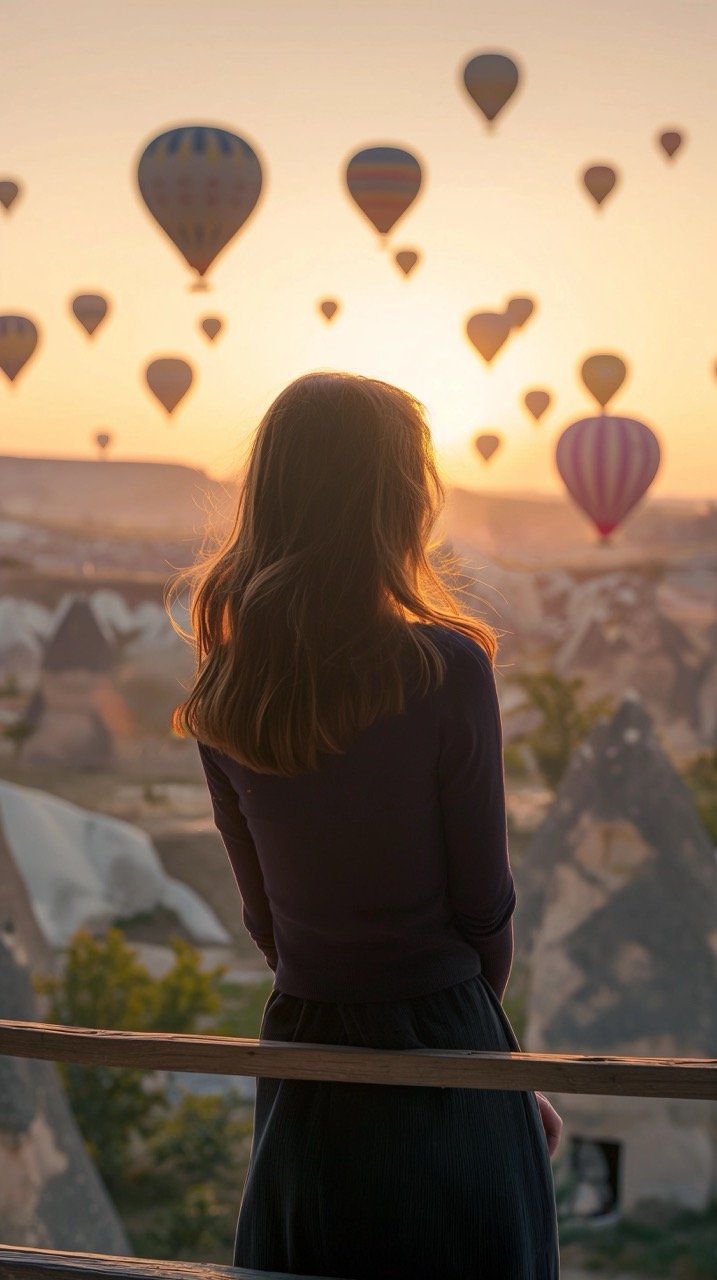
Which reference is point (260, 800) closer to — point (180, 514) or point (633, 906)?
point (633, 906)

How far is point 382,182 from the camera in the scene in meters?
21.4

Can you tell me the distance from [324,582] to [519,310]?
33.3 meters

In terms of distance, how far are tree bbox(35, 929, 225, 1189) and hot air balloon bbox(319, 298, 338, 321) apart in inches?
717

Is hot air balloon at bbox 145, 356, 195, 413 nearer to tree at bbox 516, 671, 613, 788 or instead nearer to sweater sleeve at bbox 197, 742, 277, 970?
tree at bbox 516, 671, 613, 788

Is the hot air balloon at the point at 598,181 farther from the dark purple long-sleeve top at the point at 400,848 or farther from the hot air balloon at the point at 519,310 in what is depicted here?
the dark purple long-sleeve top at the point at 400,848

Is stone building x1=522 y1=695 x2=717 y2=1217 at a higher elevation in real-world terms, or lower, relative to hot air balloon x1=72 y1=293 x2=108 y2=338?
lower

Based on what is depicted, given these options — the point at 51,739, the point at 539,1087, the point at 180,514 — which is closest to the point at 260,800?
the point at 539,1087

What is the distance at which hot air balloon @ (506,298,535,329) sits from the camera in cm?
3306

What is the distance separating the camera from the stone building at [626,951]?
1780cm

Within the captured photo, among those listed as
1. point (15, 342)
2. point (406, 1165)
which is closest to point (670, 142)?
point (15, 342)

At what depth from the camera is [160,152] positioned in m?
18.8

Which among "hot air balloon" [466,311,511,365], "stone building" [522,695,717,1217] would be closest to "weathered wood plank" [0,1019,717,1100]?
"stone building" [522,695,717,1217]

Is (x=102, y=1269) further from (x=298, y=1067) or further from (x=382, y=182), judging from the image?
(x=382, y=182)

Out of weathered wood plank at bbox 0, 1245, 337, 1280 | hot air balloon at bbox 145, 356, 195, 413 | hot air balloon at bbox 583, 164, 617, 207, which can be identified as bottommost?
weathered wood plank at bbox 0, 1245, 337, 1280
